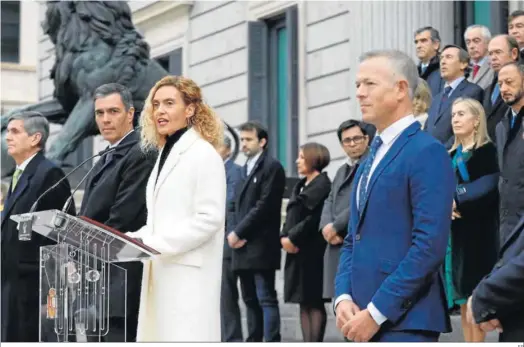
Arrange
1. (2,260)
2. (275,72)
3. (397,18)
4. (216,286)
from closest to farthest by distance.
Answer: (216,286) < (2,260) < (397,18) < (275,72)

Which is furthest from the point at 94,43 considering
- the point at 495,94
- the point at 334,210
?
the point at 495,94

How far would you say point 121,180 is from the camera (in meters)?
7.43

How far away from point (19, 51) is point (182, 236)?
36.0 meters

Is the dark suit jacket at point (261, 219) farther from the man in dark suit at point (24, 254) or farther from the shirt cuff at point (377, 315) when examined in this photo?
the shirt cuff at point (377, 315)

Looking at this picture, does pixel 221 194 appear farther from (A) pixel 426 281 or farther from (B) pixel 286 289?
(B) pixel 286 289

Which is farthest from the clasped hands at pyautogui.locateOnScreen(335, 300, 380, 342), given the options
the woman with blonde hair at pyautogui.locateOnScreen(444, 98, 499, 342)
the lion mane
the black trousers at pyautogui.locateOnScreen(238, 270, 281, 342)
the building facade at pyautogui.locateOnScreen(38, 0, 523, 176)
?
the lion mane

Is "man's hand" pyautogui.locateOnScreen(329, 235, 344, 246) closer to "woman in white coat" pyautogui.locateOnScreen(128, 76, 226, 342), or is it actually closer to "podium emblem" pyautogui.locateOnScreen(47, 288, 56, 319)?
"woman in white coat" pyautogui.locateOnScreen(128, 76, 226, 342)

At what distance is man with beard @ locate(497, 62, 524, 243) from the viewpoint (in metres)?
8.42

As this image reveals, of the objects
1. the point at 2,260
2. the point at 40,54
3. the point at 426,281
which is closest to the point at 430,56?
the point at 2,260

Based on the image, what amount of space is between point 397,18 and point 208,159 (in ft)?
33.8

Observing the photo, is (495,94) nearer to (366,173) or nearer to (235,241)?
(235,241)

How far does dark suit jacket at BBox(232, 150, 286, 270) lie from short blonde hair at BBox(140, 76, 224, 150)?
4.76m

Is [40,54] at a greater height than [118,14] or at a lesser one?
greater

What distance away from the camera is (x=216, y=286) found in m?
6.32
